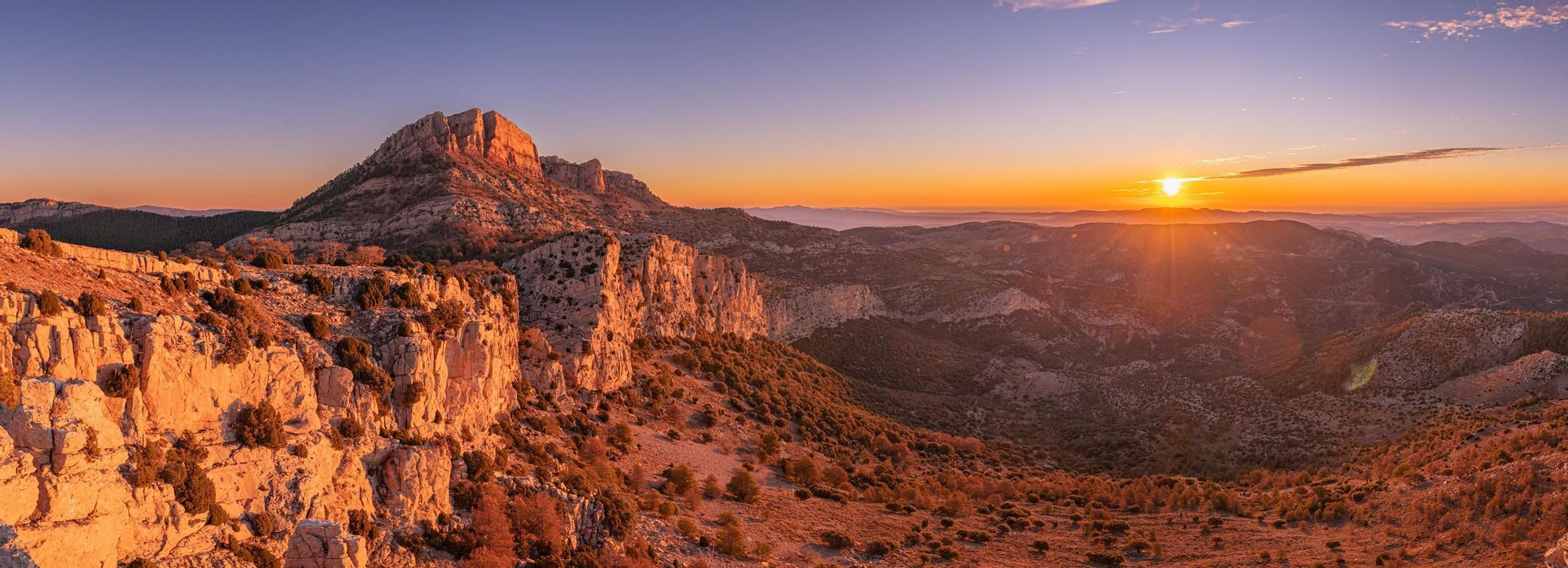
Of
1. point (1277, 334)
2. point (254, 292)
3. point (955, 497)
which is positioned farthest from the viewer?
point (1277, 334)

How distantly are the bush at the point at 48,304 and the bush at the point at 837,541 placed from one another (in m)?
23.1

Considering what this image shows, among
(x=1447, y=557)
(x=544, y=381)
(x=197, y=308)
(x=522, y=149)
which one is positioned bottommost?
(x=1447, y=557)

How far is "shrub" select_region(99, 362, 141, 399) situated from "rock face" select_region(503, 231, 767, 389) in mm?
21800

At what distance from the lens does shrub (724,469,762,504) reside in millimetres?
30922

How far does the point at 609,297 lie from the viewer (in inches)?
1662

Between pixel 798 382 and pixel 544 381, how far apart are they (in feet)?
84.1

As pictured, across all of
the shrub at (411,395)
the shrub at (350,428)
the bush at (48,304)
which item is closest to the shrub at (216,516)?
the shrub at (350,428)

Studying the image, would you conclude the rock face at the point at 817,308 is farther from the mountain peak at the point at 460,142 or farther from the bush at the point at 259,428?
the bush at the point at 259,428

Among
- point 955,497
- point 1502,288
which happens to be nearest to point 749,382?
point 955,497

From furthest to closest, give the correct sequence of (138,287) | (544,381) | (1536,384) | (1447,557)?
(1536,384) → (544,381) → (1447,557) → (138,287)

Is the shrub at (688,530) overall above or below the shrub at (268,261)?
below

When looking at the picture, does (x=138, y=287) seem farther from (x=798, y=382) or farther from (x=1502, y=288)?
(x=1502, y=288)

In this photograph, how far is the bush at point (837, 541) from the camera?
27.2 m

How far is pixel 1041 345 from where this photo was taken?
293 ft
